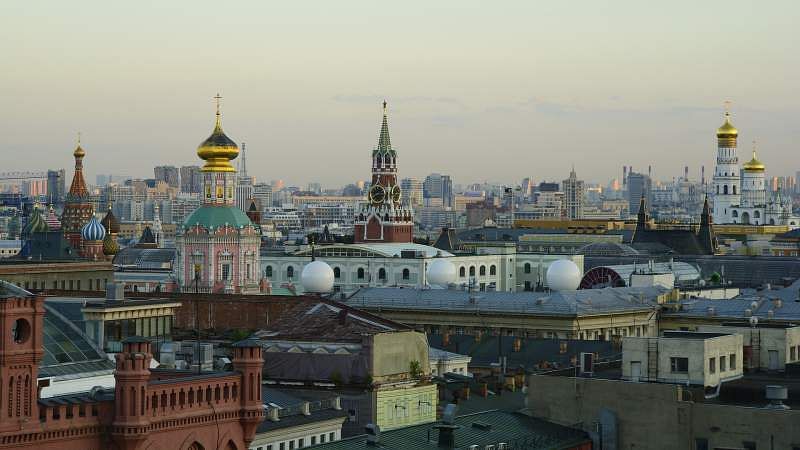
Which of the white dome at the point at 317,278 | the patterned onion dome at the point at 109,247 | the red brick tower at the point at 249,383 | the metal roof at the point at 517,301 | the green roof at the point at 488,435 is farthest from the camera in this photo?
the patterned onion dome at the point at 109,247

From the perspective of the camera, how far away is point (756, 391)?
161 ft

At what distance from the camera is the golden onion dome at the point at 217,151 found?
116500 millimetres

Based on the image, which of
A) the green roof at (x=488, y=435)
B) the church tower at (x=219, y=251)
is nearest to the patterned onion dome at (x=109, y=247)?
the church tower at (x=219, y=251)

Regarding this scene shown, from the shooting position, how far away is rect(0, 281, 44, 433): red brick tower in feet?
110

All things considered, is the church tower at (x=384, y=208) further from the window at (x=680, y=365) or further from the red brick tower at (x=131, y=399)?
the red brick tower at (x=131, y=399)

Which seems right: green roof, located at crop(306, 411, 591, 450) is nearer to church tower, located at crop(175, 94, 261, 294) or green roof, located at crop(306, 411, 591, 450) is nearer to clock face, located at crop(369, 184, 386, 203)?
church tower, located at crop(175, 94, 261, 294)

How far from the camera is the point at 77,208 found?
152 metres

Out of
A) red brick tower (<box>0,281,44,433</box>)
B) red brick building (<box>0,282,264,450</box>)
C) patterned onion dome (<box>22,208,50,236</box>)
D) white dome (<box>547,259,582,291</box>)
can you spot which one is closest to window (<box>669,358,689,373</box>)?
red brick building (<box>0,282,264,450</box>)

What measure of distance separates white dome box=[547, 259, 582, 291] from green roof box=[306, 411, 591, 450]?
154 ft

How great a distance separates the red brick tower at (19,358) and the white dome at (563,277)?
63556 mm

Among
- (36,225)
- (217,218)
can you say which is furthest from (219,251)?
(36,225)

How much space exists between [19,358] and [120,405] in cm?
218

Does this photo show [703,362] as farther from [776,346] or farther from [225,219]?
[225,219]

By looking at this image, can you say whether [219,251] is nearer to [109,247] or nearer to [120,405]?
[109,247]
